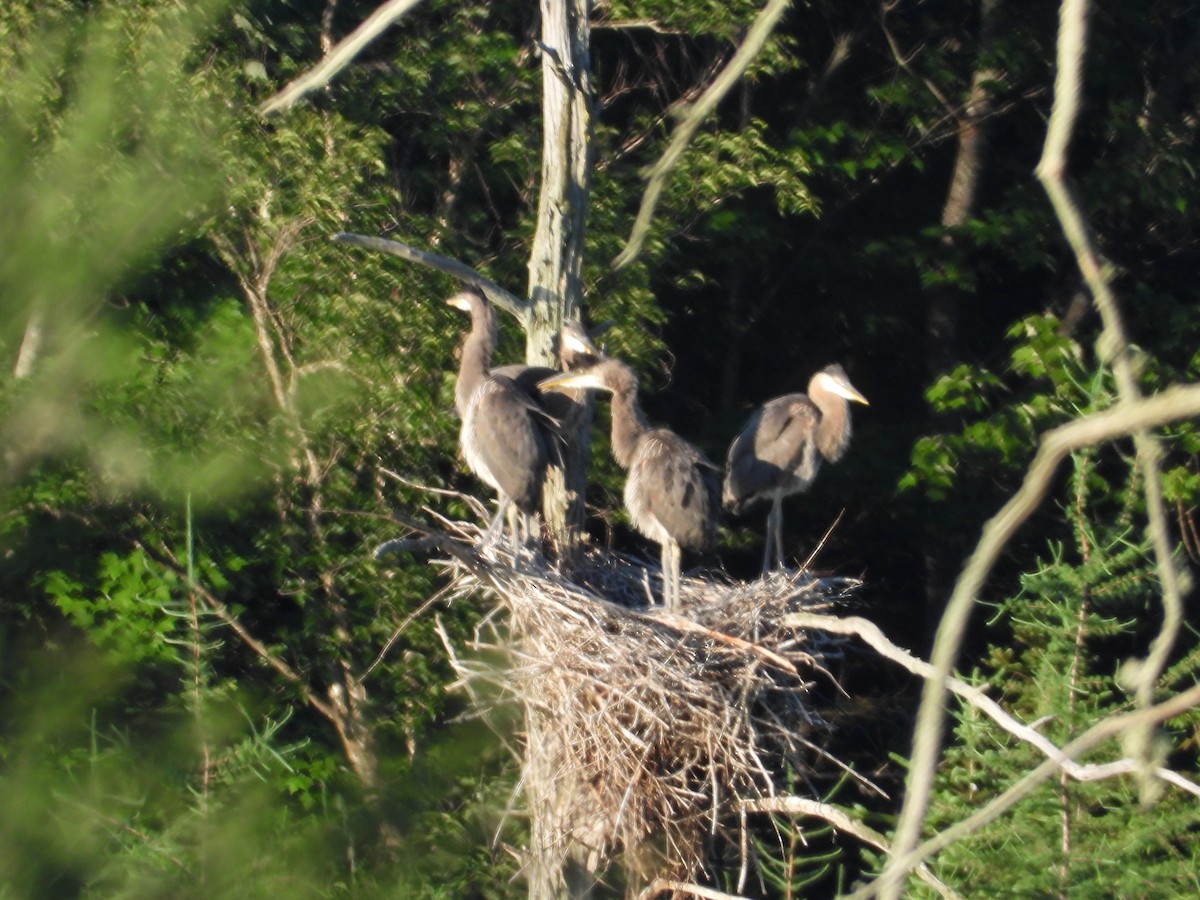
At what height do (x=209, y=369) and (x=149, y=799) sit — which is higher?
(x=209, y=369)

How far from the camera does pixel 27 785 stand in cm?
342

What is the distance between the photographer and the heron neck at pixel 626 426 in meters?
7.95

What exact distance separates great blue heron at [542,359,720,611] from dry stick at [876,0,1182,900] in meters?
6.20

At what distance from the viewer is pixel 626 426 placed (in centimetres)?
802

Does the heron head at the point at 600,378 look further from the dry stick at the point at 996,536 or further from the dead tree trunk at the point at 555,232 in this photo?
the dry stick at the point at 996,536

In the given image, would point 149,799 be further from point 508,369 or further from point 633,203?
point 633,203

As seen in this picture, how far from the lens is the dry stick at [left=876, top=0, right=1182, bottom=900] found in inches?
53.4

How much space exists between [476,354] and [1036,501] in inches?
274

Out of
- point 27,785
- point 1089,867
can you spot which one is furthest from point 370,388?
point 27,785

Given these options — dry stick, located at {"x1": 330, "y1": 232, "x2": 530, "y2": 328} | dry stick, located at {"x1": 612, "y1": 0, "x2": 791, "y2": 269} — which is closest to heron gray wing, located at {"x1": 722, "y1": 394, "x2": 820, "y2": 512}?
dry stick, located at {"x1": 330, "y1": 232, "x2": 530, "y2": 328}

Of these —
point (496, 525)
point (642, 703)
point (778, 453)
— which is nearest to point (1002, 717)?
point (642, 703)

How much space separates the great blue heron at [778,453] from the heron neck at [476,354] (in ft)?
4.99

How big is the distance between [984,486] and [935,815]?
4.61m

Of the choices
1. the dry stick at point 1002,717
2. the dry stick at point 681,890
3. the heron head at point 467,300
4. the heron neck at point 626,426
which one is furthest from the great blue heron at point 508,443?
the dry stick at point 681,890
